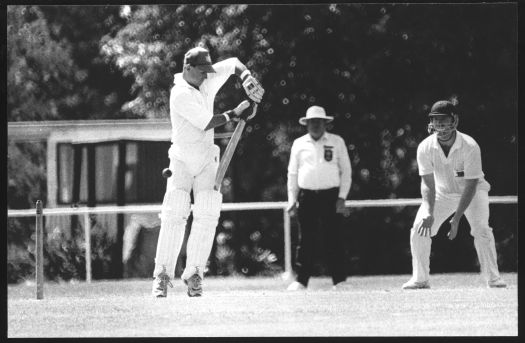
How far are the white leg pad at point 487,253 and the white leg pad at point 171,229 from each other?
101 inches

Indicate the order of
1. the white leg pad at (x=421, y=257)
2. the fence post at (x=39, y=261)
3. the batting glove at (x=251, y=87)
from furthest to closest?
Answer: the white leg pad at (x=421, y=257)
the fence post at (x=39, y=261)
the batting glove at (x=251, y=87)

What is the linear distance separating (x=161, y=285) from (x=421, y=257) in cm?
230

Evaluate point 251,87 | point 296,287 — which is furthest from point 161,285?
point 251,87

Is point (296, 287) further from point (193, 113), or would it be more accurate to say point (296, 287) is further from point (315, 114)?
point (193, 113)

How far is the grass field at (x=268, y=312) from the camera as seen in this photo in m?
10.1

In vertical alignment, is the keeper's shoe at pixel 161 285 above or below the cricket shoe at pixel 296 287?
above

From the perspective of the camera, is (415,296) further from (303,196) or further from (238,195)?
(238,195)

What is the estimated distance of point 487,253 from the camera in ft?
39.9

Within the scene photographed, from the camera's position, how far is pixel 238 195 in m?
13.3

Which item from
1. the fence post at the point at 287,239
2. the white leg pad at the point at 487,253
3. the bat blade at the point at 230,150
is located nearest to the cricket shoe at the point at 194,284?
the bat blade at the point at 230,150

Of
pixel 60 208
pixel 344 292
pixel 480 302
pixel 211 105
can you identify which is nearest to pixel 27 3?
pixel 211 105

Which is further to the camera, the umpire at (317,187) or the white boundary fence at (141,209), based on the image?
the white boundary fence at (141,209)

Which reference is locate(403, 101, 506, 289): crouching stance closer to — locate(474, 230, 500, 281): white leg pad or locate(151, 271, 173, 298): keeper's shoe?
locate(474, 230, 500, 281): white leg pad

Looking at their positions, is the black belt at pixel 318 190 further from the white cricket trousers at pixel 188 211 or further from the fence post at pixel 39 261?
the fence post at pixel 39 261
